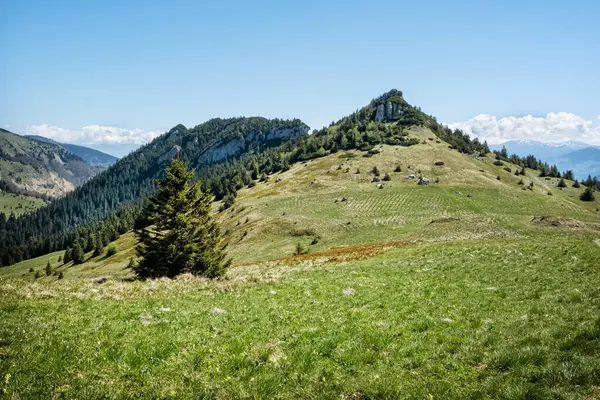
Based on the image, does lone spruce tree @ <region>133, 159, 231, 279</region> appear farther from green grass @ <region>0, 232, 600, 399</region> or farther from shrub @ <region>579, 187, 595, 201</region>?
shrub @ <region>579, 187, 595, 201</region>

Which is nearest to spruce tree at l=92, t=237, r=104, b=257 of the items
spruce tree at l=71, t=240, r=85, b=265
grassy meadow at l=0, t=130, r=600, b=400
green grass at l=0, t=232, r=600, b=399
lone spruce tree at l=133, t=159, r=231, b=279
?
spruce tree at l=71, t=240, r=85, b=265

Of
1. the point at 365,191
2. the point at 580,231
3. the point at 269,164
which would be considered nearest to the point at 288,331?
the point at 580,231

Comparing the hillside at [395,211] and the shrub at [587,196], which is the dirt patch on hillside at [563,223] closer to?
the hillside at [395,211]

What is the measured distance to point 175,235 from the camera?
30500 millimetres

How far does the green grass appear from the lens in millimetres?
9414

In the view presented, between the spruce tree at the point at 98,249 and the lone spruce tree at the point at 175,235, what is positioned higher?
the lone spruce tree at the point at 175,235

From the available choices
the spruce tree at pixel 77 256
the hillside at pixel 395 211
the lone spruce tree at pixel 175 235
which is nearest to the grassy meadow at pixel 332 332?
the lone spruce tree at pixel 175 235

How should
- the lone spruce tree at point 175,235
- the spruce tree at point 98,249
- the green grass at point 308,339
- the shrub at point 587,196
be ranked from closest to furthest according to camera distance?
the green grass at point 308,339 < the lone spruce tree at point 175,235 < the shrub at point 587,196 < the spruce tree at point 98,249

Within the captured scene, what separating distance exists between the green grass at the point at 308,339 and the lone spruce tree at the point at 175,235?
7766 mm

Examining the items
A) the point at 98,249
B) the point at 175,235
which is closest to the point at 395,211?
the point at 175,235

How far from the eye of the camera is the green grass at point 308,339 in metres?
9.41

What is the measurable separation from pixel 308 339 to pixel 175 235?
2103 centimetres

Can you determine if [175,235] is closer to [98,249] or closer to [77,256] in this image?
[98,249]

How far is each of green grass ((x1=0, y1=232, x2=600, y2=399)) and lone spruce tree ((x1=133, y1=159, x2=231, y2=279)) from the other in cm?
777
